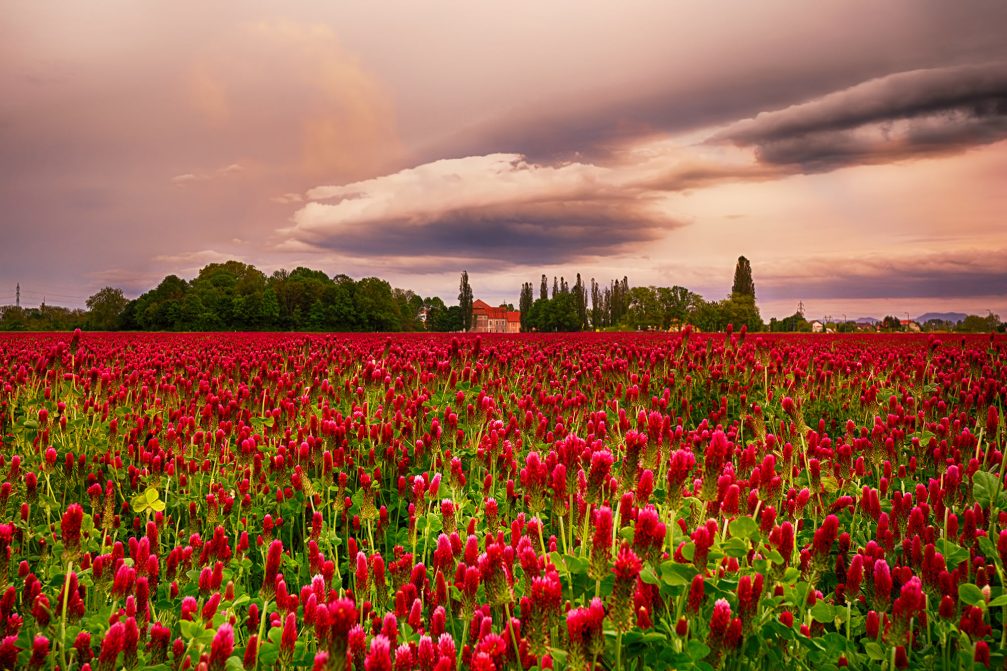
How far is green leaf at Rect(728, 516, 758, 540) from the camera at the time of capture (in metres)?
2.39

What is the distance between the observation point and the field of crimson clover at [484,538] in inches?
81.8

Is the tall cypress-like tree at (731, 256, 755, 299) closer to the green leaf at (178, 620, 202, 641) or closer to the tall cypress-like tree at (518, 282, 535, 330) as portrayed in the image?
the tall cypress-like tree at (518, 282, 535, 330)

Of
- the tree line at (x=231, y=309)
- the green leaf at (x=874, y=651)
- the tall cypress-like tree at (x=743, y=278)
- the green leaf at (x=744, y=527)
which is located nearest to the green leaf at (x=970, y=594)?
the green leaf at (x=874, y=651)

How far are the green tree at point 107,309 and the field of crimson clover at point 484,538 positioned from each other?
89734 mm

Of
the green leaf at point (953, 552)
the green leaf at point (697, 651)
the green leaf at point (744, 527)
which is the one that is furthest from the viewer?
the green leaf at point (953, 552)

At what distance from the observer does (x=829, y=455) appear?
4324 millimetres

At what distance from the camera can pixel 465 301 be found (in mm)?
136875

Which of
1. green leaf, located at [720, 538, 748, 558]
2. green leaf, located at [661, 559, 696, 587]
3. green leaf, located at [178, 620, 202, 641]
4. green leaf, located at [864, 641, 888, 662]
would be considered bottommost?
green leaf, located at [864, 641, 888, 662]

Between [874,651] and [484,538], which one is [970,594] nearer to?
[874,651]

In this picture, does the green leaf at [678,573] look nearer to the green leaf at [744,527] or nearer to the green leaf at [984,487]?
the green leaf at [744,527]

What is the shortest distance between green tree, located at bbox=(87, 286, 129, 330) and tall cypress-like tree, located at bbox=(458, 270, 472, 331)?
213ft

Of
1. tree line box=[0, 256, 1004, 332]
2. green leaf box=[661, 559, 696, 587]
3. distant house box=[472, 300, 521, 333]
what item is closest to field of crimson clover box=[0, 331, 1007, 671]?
green leaf box=[661, 559, 696, 587]

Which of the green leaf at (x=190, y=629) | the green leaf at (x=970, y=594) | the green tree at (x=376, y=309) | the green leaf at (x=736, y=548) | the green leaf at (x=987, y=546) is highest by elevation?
the green tree at (x=376, y=309)

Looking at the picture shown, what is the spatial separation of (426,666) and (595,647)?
1.62 feet
